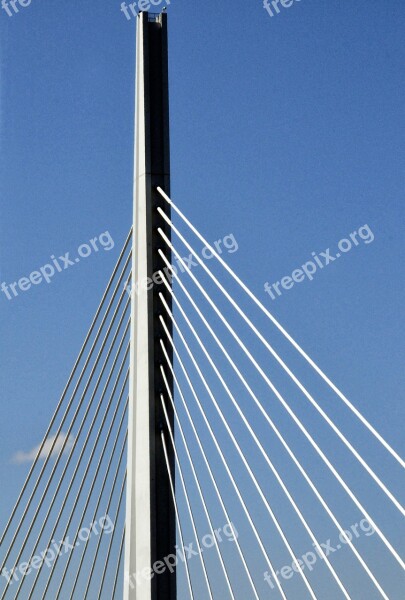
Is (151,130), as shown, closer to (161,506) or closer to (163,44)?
(163,44)

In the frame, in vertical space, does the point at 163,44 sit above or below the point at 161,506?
above

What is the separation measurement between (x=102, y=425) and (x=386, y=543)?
464 cm

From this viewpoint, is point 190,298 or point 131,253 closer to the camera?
point 190,298

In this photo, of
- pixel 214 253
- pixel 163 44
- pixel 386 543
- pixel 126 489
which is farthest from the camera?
pixel 163 44

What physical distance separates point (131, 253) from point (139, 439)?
1.94 m

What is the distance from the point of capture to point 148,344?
11844 millimetres

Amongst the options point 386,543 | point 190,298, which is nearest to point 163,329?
point 190,298

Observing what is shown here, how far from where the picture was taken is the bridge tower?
11.5 metres

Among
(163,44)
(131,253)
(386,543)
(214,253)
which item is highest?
(163,44)

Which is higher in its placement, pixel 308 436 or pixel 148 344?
pixel 148 344

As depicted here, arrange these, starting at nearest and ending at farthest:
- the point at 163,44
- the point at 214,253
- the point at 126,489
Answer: the point at 214,253 < the point at 126,489 < the point at 163,44

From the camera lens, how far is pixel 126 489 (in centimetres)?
1196

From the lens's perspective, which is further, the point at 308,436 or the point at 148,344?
the point at 148,344

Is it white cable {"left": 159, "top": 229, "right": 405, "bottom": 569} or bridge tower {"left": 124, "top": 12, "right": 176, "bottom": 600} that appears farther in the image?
bridge tower {"left": 124, "top": 12, "right": 176, "bottom": 600}
